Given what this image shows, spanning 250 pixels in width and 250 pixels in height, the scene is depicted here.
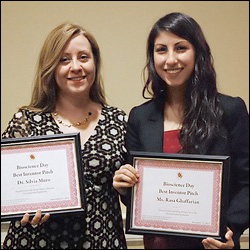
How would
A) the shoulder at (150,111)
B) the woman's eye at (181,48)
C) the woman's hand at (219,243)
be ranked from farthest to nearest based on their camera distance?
1. the shoulder at (150,111)
2. the woman's eye at (181,48)
3. the woman's hand at (219,243)

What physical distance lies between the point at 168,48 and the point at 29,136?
602 millimetres

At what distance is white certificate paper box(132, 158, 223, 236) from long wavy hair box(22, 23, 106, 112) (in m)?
0.44

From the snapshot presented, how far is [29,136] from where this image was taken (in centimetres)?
142

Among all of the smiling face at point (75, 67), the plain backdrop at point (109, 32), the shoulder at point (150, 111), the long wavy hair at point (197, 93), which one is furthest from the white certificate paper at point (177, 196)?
the plain backdrop at point (109, 32)

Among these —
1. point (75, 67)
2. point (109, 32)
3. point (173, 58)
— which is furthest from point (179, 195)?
point (109, 32)

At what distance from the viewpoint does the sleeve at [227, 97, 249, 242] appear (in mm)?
1333

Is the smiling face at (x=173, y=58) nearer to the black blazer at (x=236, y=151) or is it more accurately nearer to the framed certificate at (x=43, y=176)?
the black blazer at (x=236, y=151)

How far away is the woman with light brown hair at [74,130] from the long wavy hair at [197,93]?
0.28 m

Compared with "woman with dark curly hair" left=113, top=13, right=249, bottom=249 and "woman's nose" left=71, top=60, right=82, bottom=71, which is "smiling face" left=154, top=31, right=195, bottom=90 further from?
"woman's nose" left=71, top=60, right=82, bottom=71

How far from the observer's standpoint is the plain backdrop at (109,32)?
88.0 inches

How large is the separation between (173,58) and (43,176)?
62 cm

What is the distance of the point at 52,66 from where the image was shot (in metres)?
1.46

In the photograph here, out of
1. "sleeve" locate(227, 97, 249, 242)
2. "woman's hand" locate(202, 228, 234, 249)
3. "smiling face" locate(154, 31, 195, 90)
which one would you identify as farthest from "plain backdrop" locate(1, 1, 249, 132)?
"woman's hand" locate(202, 228, 234, 249)

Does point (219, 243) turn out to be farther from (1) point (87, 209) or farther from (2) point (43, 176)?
(2) point (43, 176)
